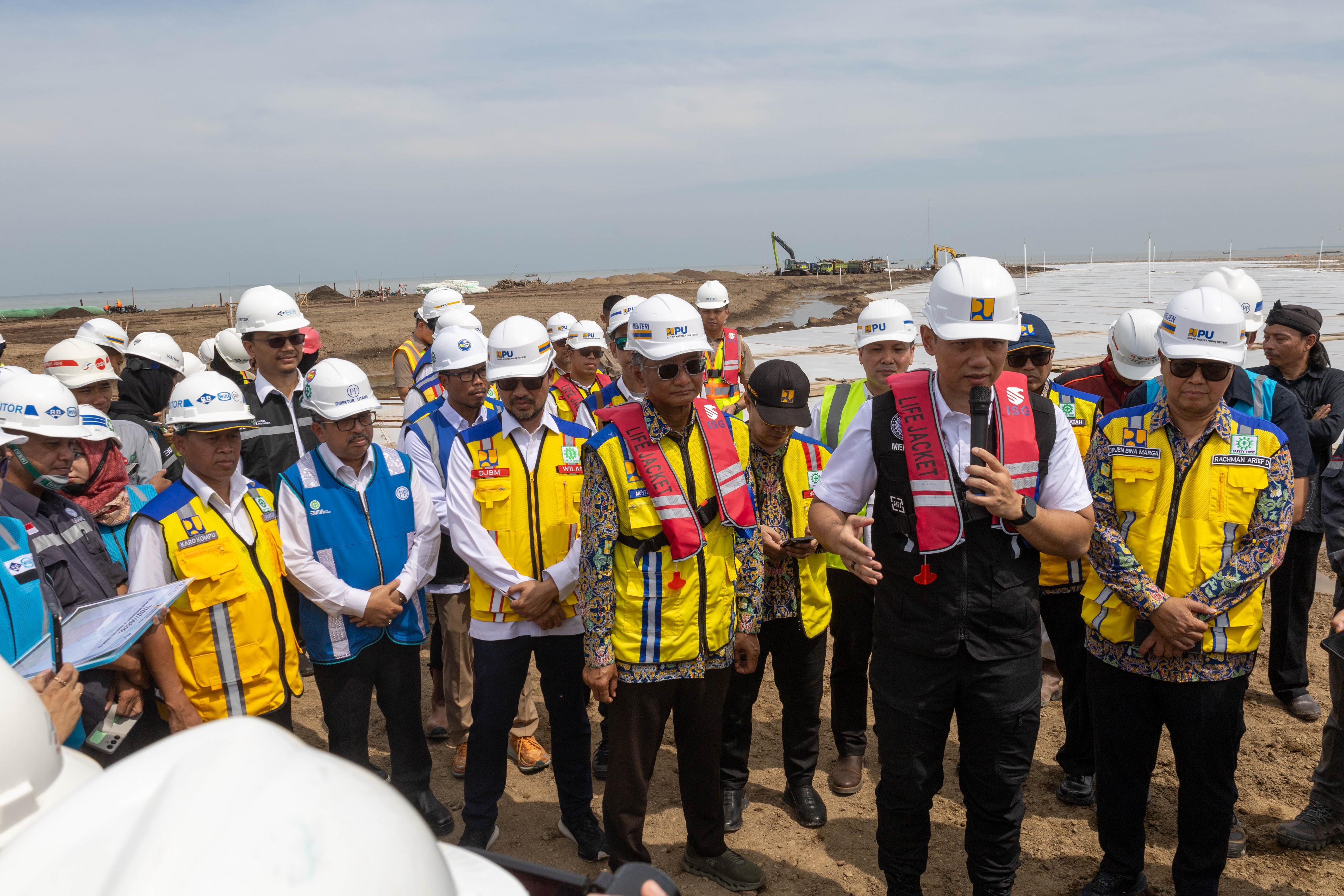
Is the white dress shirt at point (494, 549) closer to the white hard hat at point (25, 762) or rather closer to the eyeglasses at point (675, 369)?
the eyeglasses at point (675, 369)

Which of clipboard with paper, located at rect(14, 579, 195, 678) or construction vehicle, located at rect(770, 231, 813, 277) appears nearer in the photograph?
clipboard with paper, located at rect(14, 579, 195, 678)

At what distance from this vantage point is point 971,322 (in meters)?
2.91

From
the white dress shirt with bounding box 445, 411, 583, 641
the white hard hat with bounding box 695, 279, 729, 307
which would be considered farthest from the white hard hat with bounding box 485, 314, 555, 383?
the white hard hat with bounding box 695, 279, 729, 307

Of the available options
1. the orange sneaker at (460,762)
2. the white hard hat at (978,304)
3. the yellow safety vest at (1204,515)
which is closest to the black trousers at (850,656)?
the yellow safety vest at (1204,515)

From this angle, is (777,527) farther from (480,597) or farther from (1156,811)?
(1156,811)

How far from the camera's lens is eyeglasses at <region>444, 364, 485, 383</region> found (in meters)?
4.79

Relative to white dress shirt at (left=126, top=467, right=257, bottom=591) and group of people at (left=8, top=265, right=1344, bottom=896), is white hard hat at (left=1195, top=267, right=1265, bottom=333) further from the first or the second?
white dress shirt at (left=126, top=467, right=257, bottom=591)

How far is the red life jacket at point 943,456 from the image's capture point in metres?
2.91

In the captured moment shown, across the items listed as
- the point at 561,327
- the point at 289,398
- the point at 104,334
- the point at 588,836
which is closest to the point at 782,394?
the point at 588,836

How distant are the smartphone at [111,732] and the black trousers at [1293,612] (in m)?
5.88

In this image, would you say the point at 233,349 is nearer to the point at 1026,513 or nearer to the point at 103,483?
the point at 103,483

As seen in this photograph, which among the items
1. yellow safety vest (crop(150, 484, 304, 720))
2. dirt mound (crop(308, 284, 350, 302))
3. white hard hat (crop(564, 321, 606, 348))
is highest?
dirt mound (crop(308, 284, 350, 302))

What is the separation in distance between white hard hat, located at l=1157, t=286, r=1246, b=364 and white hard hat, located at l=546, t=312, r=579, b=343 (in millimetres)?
4628

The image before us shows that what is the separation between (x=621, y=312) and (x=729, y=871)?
14.7 ft
